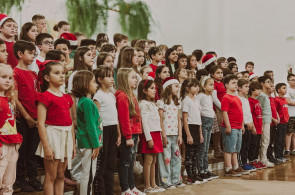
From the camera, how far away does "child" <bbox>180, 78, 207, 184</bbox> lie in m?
5.25

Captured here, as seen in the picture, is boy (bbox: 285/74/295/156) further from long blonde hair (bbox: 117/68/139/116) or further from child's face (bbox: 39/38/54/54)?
child's face (bbox: 39/38/54/54)

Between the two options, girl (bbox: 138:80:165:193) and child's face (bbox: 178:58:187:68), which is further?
child's face (bbox: 178:58:187:68)

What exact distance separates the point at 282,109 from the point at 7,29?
479 centimetres

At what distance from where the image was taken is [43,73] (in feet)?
11.6

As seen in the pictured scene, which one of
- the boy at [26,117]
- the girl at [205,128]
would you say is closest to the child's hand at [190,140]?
the girl at [205,128]

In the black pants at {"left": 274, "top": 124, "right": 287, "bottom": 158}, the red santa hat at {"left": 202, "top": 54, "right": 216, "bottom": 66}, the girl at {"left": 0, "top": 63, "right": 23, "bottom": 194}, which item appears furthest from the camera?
the black pants at {"left": 274, "top": 124, "right": 287, "bottom": 158}

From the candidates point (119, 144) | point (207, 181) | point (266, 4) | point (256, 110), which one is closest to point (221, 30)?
point (266, 4)

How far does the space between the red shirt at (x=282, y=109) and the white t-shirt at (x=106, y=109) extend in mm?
4175

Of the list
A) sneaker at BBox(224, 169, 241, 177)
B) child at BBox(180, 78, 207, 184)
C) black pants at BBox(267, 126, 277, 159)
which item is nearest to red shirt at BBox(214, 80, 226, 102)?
sneaker at BBox(224, 169, 241, 177)

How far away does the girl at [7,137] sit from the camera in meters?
3.14

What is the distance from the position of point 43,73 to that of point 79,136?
0.58 m

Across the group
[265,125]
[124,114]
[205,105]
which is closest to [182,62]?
[205,105]

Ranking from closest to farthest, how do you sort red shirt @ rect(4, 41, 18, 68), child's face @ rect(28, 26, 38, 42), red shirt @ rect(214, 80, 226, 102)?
1. red shirt @ rect(4, 41, 18, 68)
2. child's face @ rect(28, 26, 38, 42)
3. red shirt @ rect(214, 80, 226, 102)

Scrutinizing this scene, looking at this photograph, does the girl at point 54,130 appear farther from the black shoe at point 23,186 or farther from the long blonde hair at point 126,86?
the long blonde hair at point 126,86
